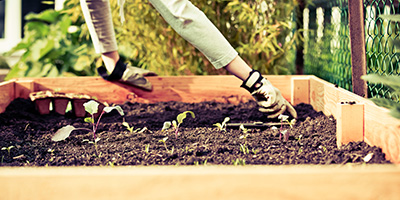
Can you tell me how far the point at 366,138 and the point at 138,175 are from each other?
1.01 meters

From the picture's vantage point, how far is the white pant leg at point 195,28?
6.29ft

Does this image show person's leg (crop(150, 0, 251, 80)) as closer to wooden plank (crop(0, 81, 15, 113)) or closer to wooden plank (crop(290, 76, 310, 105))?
wooden plank (crop(290, 76, 310, 105))

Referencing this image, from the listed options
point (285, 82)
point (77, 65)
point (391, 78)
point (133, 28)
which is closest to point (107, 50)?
point (133, 28)

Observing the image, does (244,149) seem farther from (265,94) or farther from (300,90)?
(300,90)

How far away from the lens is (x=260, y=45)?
2938 millimetres

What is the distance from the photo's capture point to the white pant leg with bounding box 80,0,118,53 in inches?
100.0

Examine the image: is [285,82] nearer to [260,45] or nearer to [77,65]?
[260,45]

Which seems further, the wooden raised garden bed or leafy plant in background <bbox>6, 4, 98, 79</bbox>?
leafy plant in background <bbox>6, 4, 98, 79</bbox>

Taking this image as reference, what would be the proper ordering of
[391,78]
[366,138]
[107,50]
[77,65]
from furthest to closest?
[77,65], [107,50], [366,138], [391,78]

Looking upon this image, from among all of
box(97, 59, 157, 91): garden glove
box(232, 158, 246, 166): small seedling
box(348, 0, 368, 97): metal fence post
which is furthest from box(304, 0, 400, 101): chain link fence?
box(97, 59, 157, 91): garden glove

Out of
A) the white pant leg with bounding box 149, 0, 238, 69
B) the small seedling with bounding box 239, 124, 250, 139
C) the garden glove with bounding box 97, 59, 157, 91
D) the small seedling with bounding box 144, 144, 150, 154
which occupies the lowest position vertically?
the small seedling with bounding box 144, 144, 150, 154

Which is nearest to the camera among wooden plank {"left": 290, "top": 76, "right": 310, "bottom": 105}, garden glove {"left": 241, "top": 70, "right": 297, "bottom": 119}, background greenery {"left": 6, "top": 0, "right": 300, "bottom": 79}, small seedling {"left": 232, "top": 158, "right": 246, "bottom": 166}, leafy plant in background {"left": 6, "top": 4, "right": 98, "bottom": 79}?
small seedling {"left": 232, "top": 158, "right": 246, "bottom": 166}

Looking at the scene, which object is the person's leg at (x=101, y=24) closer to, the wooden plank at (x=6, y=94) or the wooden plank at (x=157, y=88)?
the wooden plank at (x=157, y=88)

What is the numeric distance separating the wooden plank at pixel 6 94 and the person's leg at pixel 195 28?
3.54 ft
